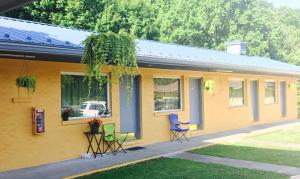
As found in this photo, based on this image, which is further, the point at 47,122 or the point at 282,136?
the point at 282,136

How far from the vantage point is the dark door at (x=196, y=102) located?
49.7ft

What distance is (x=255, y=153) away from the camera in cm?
1061

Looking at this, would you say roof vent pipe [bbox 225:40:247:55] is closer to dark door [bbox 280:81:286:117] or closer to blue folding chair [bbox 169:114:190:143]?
dark door [bbox 280:81:286:117]

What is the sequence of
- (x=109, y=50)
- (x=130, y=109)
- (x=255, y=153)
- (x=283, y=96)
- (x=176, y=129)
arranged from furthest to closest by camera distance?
1. (x=283, y=96)
2. (x=176, y=129)
3. (x=130, y=109)
4. (x=255, y=153)
5. (x=109, y=50)

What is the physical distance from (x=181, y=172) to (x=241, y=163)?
5.79 ft

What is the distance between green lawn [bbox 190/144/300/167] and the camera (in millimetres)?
9500

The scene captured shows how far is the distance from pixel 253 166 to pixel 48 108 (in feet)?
17.4

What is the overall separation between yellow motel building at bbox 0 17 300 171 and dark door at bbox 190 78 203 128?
4 cm

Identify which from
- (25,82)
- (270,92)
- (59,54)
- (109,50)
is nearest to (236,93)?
(270,92)

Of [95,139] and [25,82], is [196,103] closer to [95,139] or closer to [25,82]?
[95,139]

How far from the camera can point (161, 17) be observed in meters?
35.6

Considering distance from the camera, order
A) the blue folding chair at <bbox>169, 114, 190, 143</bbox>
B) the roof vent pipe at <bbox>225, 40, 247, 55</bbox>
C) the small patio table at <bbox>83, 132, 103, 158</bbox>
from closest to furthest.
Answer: the small patio table at <bbox>83, 132, 103, 158</bbox> → the blue folding chair at <bbox>169, 114, 190, 143</bbox> → the roof vent pipe at <bbox>225, 40, 247, 55</bbox>

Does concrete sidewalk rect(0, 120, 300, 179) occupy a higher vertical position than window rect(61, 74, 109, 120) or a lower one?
lower

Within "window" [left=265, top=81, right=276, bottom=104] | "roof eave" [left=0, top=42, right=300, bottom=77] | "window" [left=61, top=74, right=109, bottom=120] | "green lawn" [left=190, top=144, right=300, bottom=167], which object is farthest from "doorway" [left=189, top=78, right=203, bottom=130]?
"window" [left=265, top=81, right=276, bottom=104]
